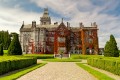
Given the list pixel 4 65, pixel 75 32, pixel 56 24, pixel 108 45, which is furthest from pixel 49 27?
pixel 4 65

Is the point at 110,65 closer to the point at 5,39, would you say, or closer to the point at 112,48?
the point at 112,48

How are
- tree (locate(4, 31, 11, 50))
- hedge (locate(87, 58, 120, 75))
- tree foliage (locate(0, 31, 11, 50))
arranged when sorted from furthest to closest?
tree foliage (locate(0, 31, 11, 50)) < tree (locate(4, 31, 11, 50)) < hedge (locate(87, 58, 120, 75))

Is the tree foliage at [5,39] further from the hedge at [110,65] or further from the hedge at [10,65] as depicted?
the hedge at [110,65]

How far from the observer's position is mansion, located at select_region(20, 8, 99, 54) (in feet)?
249

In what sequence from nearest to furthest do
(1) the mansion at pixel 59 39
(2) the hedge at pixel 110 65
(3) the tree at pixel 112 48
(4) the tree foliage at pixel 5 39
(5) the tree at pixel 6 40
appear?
(2) the hedge at pixel 110 65 → (3) the tree at pixel 112 48 → (1) the mansion at pixel 59 39 → (5) the tree at pixel 6 40 → (4) the tree foliage at pixel 5 39

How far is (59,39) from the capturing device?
76250mm

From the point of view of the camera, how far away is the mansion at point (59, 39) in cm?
7575

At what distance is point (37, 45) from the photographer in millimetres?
76188

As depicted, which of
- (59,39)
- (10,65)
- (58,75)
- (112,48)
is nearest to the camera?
(58,75)

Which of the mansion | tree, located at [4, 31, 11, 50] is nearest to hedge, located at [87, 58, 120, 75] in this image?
the mansion

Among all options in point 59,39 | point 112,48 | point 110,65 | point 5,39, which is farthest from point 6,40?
point 110,65

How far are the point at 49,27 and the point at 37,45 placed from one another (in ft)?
25.2

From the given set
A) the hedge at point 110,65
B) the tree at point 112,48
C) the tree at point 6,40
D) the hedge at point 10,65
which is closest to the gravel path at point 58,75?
the hedge at point 10,65

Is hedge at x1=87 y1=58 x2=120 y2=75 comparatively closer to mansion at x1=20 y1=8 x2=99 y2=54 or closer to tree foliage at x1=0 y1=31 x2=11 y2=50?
mansion at x1=20 y1=8 x2=99 y2=54
